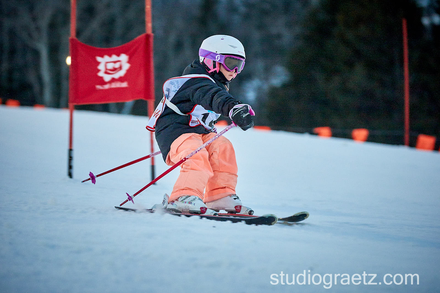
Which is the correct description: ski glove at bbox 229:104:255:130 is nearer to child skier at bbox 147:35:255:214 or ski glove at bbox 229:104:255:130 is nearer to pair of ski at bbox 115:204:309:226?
child skier at bbox 147:35:255:214

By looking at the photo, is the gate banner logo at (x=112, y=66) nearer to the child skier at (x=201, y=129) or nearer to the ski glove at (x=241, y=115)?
the child skier at (x=201, y=129)

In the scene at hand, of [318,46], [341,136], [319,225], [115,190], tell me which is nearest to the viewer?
[319,225]

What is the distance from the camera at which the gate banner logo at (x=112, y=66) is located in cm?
507

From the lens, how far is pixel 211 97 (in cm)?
302

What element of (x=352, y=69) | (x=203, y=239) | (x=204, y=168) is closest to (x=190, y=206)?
(x=204, y=168)

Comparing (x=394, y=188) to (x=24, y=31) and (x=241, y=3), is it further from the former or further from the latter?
(x=241, y=3)

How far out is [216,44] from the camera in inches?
132

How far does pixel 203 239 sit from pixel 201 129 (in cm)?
123

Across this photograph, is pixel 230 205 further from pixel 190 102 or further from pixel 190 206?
pixel 190 102

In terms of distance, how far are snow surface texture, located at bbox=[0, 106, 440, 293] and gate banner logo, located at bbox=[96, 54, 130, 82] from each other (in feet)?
4.27

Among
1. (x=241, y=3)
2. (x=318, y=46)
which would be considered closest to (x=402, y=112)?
(x=318, y=46)

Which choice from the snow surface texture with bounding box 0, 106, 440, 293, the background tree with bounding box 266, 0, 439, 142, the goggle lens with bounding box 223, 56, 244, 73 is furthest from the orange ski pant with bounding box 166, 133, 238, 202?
the background tree with bounding box 266, 0, 439, 142

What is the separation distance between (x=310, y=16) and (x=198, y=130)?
2701cm

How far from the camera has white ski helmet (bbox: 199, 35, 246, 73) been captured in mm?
3318
